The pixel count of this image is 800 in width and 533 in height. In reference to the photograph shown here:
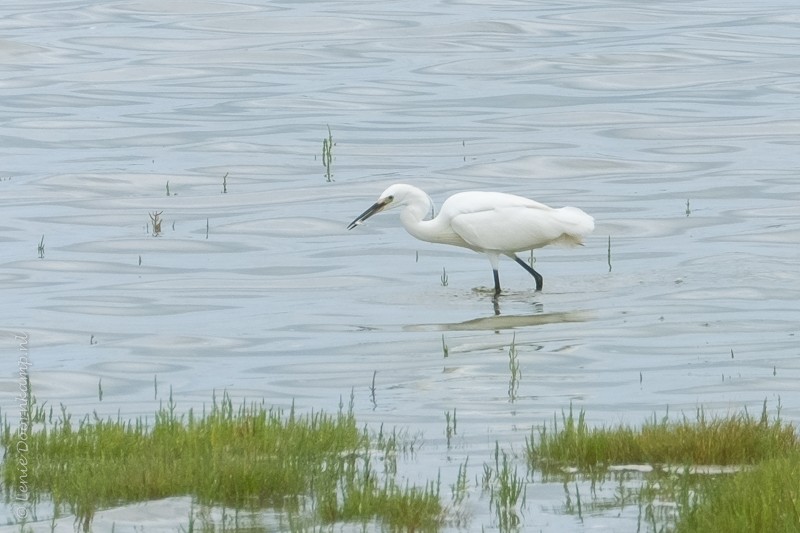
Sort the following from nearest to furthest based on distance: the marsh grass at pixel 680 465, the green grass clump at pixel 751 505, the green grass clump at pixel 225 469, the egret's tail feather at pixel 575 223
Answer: the green grass clump at pixel 751 505, the marsh grass at pixel 680 465, the green grass clump at pixel 225 469, the egret's tail feather at pixel 575 223

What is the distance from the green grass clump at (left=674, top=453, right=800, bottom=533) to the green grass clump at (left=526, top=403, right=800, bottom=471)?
78 cm

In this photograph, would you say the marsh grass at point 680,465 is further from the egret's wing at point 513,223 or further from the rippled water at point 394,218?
the egret's wing at point 513,223

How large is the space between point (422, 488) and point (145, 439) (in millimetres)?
1407

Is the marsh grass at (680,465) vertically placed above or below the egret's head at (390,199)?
below

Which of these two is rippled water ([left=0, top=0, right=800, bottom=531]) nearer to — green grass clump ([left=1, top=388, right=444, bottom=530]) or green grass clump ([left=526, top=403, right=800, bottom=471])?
green grass clump ([left=1, top=388, right=444, bottom=530])

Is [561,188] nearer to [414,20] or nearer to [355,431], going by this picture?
[355,431]

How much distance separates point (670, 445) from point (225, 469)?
2031mm

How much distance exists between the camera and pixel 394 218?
2034 centimetres

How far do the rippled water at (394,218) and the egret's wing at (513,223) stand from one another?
1.57ft

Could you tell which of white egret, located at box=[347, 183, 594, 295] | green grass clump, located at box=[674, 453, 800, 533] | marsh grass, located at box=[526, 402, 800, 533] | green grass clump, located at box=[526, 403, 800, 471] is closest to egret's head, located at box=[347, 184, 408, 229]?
white egret, located at box=[347, 183, 594, 295]

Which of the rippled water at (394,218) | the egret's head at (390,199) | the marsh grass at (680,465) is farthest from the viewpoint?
the egret's head at (390,199)

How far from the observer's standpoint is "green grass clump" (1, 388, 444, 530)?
700cm

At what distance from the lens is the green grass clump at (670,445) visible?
7.75 meters

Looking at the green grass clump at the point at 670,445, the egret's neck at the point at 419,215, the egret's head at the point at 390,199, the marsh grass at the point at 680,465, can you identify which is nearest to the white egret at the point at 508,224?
the egret's neck at the point at 419,215
